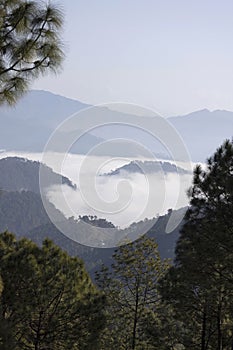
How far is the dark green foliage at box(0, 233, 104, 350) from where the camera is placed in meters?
11.8

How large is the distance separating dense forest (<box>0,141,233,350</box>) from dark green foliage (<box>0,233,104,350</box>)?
0.08ft

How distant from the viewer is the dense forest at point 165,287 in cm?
1068

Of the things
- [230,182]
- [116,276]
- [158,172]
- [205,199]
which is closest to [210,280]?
[205,199]

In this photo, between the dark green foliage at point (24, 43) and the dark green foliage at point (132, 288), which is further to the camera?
the dark green foliage at point (132, 288)

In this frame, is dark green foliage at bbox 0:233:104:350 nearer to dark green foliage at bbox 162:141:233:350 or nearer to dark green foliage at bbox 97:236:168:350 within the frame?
dark green foliage at bbox 162:141:233:350

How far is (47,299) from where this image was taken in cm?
1212

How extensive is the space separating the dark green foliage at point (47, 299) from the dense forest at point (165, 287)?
2cm

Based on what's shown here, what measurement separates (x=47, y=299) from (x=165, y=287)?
3.32m

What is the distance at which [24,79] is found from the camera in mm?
7480

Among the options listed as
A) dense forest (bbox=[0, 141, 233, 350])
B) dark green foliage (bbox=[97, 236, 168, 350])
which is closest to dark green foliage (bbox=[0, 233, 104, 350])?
dense forest (bbox=[0, 141, 233, 350])

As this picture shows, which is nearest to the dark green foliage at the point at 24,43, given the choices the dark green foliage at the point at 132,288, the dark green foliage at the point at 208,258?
the dark green foliage at the point at 208,258

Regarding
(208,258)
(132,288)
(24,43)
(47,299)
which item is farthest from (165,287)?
(24,43)

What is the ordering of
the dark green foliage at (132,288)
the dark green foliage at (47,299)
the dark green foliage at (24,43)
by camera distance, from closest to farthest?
the dark green foliage at (24,43) → the dark green foliage at (47,299) → the dark green foliage at (132,288)

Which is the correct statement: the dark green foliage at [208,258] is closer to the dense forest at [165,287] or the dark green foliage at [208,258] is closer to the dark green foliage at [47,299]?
the dense forest at [165,287]
